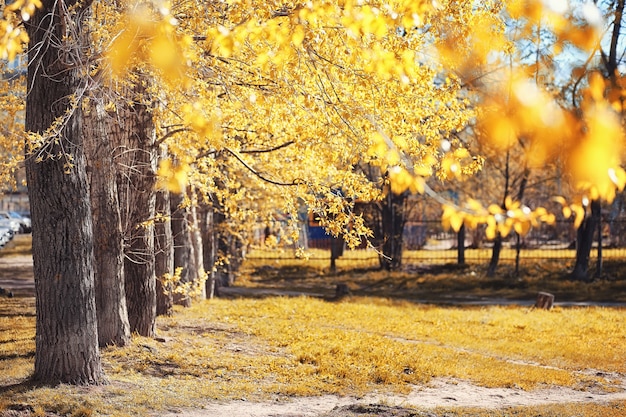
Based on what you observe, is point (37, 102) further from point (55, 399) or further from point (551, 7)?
point (551, 7)

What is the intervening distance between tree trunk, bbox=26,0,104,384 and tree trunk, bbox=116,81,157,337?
2571mm

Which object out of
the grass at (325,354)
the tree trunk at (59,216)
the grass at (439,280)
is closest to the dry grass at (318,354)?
the grass at (325,354)

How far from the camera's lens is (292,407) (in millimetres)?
9656

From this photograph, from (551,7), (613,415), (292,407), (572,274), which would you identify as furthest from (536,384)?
(572,274)

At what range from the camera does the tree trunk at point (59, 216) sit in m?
9.46

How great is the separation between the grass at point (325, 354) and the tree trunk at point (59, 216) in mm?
486

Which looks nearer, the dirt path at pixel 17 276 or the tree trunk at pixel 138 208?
the tree trunk at pixel 138 208

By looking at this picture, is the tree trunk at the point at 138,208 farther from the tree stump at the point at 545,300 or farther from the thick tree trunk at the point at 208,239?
the tree stump at the point at 545,300

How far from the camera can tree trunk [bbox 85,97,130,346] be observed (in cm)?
1154

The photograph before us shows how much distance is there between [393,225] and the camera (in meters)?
30.1

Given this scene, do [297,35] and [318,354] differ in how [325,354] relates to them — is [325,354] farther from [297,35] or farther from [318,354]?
[297,35]

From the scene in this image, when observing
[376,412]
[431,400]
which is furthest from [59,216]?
[431,400]

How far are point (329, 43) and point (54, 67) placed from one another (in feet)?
10.7

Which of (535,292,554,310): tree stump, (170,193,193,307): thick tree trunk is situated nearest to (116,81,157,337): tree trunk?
(170,193,193,307): thick tree trunk
